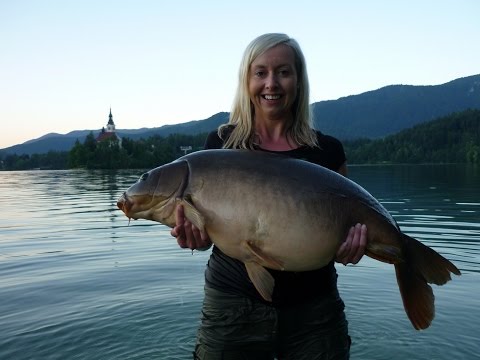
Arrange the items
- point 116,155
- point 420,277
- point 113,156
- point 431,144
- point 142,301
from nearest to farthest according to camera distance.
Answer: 1. point 420,277
2. point 142,301
3. point 113,156
4. point 116,155
5. point 431,144

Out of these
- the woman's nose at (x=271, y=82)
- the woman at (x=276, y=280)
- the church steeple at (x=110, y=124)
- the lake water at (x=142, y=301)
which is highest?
the church steeple at (x=110, y=124)

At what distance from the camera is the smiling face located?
134 inches

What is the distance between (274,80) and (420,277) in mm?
1522

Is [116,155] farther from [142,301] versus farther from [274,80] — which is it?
[274,80]

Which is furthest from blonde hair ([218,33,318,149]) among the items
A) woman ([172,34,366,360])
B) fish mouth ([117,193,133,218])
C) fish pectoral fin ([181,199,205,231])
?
fish mouth ([117,193,133,218])

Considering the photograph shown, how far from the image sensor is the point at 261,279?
2.91 metres

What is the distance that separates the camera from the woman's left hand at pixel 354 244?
9.73ft

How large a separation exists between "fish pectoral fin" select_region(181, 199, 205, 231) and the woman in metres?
0.05

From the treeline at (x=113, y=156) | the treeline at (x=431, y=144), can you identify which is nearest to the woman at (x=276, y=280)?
the treeline at (x=113, y=156)

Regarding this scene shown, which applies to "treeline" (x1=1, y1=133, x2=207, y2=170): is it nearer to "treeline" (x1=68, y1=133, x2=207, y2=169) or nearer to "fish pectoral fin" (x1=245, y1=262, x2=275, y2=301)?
"treeline" (x1=68, y1=133, x2=207, y2=169)

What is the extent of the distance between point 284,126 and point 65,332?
5.12 meters

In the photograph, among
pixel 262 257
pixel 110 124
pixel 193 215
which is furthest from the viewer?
pixel 110 124

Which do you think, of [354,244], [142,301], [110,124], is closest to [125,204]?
[354,244]

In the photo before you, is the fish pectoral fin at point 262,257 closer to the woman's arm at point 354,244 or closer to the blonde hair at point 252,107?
the woman's arm at point 354,244
